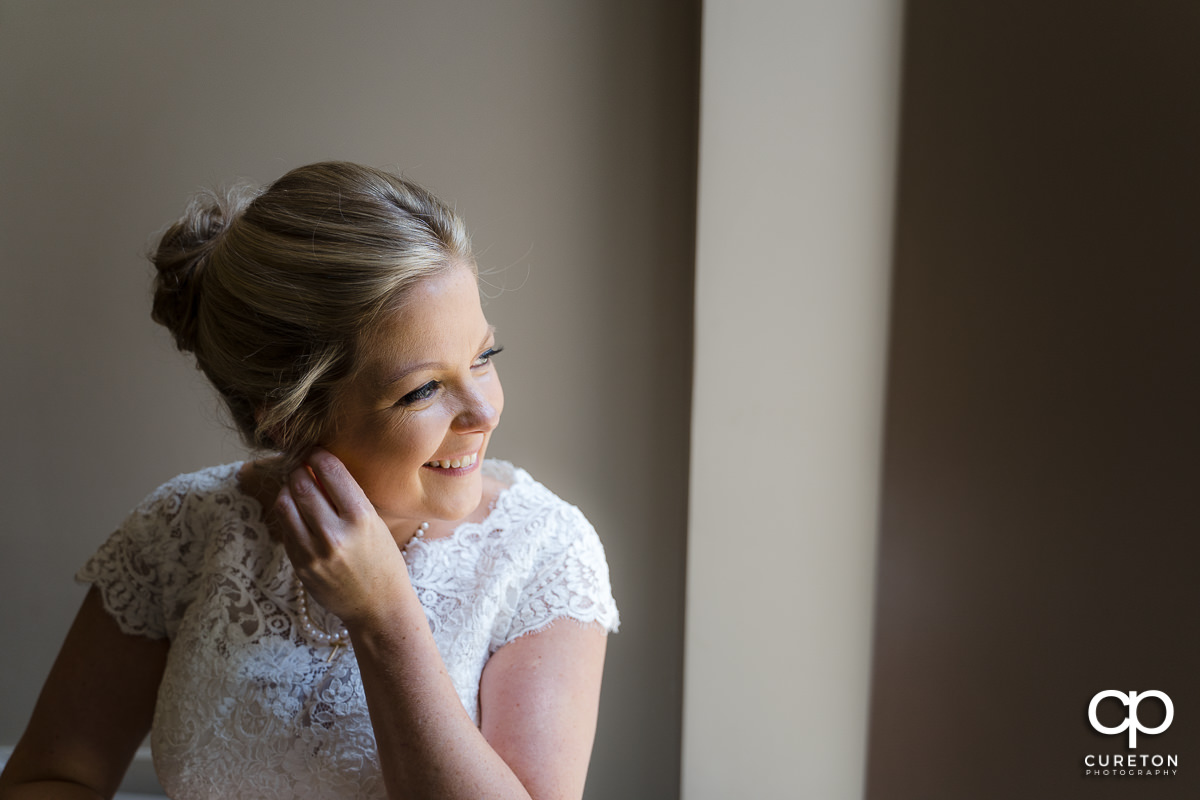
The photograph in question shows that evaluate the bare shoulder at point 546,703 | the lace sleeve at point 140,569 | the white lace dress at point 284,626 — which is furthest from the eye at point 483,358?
the lace sleeve at point 140,569

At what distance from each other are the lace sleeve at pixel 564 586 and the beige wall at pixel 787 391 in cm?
28

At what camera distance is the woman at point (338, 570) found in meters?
0.88

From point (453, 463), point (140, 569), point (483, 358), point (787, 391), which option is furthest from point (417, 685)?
point (787, 391)

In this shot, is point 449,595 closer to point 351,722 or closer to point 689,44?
point 351,722

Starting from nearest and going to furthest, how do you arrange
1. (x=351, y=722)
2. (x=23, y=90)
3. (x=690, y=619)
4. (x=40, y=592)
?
1. (x=351, y=722)
2. (x=690, y=619)
3. (x=23, y=90)
4. (x=40, y=592)

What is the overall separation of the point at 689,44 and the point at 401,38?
0.50 m

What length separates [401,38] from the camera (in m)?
1.37

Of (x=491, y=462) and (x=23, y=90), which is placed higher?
Result: (x=23, y=90)

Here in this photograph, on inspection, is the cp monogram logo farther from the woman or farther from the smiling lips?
the smiling lips

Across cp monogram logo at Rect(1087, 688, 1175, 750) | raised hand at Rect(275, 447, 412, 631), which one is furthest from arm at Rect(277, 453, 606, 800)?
cp monogram logo at Rect(1087, 688, 1175, 750)

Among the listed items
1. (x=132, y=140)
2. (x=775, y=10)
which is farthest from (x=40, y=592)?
(x=775, y=10)

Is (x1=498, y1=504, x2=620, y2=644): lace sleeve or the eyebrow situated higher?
the eyebrow

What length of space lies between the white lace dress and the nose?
0.59 ft

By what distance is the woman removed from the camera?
2.87ft
